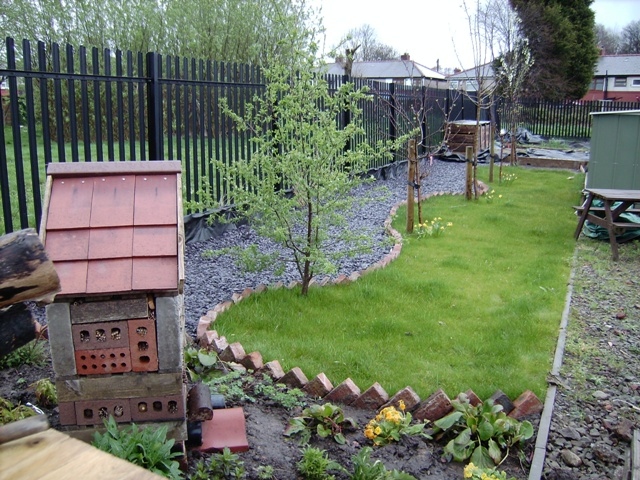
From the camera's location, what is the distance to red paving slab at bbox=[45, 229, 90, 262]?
259 centimetres

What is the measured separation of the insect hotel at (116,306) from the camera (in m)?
2.58

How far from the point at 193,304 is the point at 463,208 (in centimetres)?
634

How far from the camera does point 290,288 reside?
19.5ft

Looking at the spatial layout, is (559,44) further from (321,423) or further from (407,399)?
(321,423)

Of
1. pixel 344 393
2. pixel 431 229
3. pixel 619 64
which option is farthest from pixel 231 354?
pixel 619 64

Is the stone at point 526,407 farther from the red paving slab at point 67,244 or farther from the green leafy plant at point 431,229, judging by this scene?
the green leafy plant at point 431,229

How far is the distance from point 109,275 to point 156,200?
42 cm

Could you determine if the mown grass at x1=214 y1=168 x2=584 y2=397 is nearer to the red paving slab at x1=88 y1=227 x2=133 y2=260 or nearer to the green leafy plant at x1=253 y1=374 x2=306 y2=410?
the green leafy plant at x1=253 y1=374 x2=306 y2=410

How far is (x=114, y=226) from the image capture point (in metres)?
2.69

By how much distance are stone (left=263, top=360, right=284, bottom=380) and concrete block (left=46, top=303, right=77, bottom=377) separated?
1.68 metres

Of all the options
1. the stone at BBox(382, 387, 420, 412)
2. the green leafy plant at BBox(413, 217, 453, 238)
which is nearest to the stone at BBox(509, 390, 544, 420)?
the stone at BBox(382, 387, 420, 412)

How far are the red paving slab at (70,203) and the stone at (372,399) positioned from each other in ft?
6.72

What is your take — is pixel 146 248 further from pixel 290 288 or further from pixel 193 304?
pixel 290 288

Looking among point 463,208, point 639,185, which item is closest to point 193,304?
point 463,208
